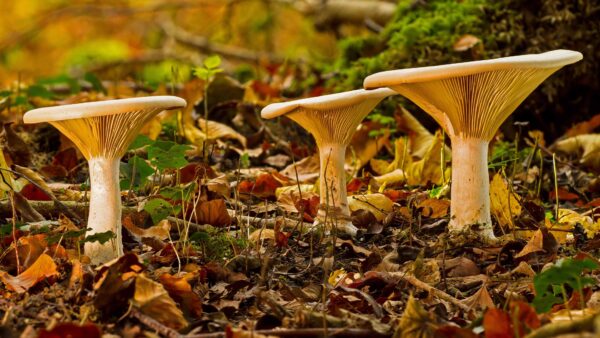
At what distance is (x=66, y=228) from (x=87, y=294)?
0.69 meters

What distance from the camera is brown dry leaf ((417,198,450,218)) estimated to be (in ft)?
11.5

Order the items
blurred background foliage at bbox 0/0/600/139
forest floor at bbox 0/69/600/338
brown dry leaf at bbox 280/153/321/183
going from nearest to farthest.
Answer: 1. forest floor at bbox 0/69/600/338
2. brown dry leaf at bbox 280/153/321/183
3. blurred background foliage at bbox 0/0/600/139

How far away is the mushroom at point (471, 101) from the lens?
8.93 feet

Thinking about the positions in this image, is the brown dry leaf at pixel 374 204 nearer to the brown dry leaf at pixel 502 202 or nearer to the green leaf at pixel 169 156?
the brown dry leaf at pixel 502 202

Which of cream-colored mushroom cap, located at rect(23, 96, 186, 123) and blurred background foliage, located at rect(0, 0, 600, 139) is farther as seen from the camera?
blurred background foliage, located at rect(0, 0, 600, 139)

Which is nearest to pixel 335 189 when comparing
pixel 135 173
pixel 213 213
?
pixel 213 213

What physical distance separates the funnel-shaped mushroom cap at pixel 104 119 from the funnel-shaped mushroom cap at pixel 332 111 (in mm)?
501

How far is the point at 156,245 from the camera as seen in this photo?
10.1 ft

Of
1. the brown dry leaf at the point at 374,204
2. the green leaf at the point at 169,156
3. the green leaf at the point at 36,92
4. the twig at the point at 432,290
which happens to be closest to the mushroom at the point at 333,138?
the brown dry leaf at the point at 374,204

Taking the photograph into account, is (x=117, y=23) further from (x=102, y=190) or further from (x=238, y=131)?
(x=102, y=190)

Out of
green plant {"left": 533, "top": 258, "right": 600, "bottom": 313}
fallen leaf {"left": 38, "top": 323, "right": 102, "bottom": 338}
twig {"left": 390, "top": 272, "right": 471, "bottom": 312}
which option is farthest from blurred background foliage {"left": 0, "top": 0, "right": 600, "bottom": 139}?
green plant {"left": 533, "top": 258, "right": 600, "bottom": 313}

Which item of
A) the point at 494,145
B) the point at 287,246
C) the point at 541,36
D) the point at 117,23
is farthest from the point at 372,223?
the point at 117,23

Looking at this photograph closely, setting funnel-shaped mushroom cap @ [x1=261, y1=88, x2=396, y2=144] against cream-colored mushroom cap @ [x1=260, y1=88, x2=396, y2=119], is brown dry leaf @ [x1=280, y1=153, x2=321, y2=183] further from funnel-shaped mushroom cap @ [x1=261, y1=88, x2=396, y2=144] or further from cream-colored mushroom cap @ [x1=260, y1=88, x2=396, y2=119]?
cream-colored mushroom cap @ [x1=260, y1=88, x2=396, y2=119]

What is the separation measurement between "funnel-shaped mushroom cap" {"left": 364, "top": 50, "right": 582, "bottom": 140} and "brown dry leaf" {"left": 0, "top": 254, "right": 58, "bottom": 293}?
4.22 ft
